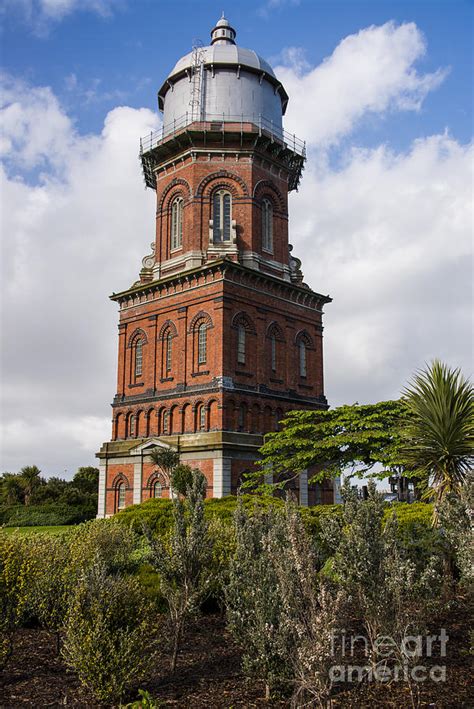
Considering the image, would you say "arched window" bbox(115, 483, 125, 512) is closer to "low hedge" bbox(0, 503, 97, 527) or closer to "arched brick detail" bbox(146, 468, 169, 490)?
"arched brick detail" bbox(146, 468, 169, 490)

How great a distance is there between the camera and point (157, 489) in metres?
35.8

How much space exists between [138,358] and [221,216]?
9909 millimetres

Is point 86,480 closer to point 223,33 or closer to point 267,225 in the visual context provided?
point 267,225

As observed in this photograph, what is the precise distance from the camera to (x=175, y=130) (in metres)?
40.6

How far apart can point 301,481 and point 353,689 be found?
27.6 m

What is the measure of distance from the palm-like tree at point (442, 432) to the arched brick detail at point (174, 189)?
2727 cm

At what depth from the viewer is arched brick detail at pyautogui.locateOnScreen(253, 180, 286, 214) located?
1549 inches

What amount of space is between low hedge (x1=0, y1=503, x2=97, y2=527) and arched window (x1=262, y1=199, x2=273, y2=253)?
20.9 meters

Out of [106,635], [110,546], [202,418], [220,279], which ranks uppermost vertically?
[220,279]

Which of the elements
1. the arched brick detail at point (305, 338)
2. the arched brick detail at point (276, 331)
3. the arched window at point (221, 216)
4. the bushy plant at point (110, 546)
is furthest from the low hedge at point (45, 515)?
the bushy plant at point (110, 546)

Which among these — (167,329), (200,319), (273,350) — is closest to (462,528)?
(200,319)

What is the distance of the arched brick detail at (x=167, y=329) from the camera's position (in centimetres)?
3729

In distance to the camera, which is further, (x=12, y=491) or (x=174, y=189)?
(x=12, y=491)

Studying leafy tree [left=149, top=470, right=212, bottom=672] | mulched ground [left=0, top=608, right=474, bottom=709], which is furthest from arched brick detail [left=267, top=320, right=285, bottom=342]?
leafy tree [left=149, top=470, right=212, bottom=672]
